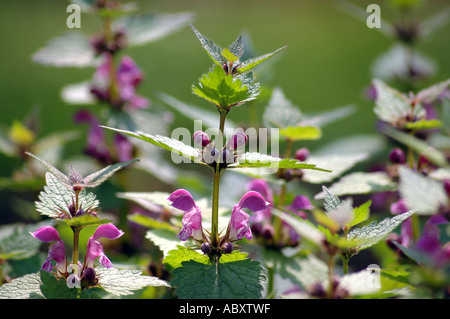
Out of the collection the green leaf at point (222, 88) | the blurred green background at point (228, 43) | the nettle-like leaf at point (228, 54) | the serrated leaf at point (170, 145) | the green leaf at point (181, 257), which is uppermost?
the blurred green background at point (228, 43)

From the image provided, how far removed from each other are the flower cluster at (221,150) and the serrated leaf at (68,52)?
92 centimetres

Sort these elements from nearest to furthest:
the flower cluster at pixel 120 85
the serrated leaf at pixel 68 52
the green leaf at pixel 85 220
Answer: the green leaf at pixel 85 220, the serrated leaf at pixel 68 52, the flower cluster at pixel 120 85

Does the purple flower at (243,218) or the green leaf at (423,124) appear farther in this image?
the green leaf at (423,124)

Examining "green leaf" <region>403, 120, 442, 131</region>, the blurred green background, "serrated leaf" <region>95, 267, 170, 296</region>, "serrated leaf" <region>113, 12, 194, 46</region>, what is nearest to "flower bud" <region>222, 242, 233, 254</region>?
"serrated leaf" <region>95, 267, 170, 296</region>

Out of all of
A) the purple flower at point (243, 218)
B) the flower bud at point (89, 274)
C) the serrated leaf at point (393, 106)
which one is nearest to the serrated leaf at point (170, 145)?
the purple flower at point (243, 218)

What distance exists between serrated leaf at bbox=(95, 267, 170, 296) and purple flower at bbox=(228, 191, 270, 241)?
0.20m

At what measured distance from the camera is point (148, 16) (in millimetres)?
2047

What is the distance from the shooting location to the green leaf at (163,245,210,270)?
1.05m

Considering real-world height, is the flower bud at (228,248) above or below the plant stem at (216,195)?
below

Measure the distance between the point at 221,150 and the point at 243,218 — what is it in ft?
0.55

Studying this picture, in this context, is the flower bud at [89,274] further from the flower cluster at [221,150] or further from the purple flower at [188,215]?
the flower cluster at [221,150]

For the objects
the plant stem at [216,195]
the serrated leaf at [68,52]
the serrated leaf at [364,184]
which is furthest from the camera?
the serrated leaf at [68,52]

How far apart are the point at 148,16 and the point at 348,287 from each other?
1457 millimetres

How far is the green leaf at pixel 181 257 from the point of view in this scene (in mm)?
1054
